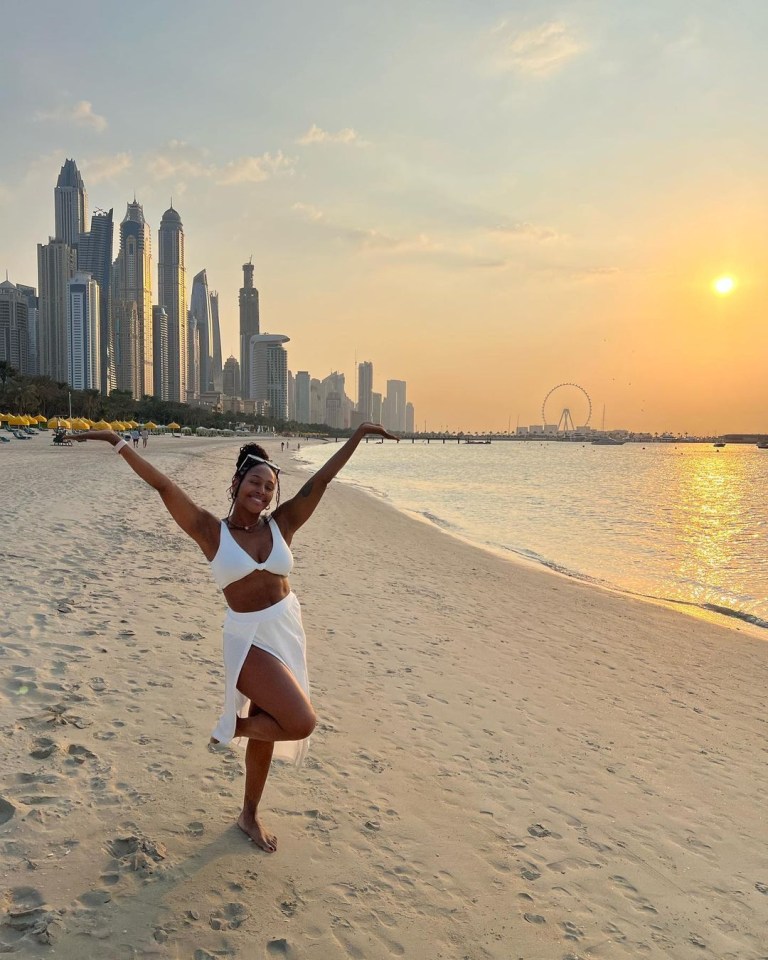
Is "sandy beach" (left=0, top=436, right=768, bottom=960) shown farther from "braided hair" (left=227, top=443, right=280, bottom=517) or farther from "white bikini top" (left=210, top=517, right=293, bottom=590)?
"braided hair" (left=227, top=443, right=280, bottom=517)

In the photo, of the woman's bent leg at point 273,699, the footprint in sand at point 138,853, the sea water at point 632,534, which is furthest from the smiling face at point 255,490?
the sea water at point 632,534

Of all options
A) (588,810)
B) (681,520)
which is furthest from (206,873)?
(681,520)

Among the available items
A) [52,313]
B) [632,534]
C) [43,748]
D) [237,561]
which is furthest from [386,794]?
[52,313]

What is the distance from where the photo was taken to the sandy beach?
9.53 ft

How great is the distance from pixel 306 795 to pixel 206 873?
35.1 inches

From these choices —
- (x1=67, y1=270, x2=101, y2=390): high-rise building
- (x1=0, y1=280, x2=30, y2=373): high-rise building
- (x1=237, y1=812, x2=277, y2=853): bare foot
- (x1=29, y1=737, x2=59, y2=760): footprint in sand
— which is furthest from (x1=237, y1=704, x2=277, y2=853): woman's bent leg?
(x1=67, y1=270, x2=101, y2=390): high-rise building

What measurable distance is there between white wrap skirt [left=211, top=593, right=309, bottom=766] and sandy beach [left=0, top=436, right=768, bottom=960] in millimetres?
870

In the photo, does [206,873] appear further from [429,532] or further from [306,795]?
[429,532]

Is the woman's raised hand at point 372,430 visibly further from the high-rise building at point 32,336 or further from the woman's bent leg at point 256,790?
the high-rise building at point 32,336

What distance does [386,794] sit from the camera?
13.1 ft

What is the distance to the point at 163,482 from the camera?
3.07 meters

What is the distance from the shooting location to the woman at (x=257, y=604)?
2.90 meters

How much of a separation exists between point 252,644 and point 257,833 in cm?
117

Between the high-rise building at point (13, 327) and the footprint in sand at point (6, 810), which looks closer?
the footprint in sand at point (6, 810)
